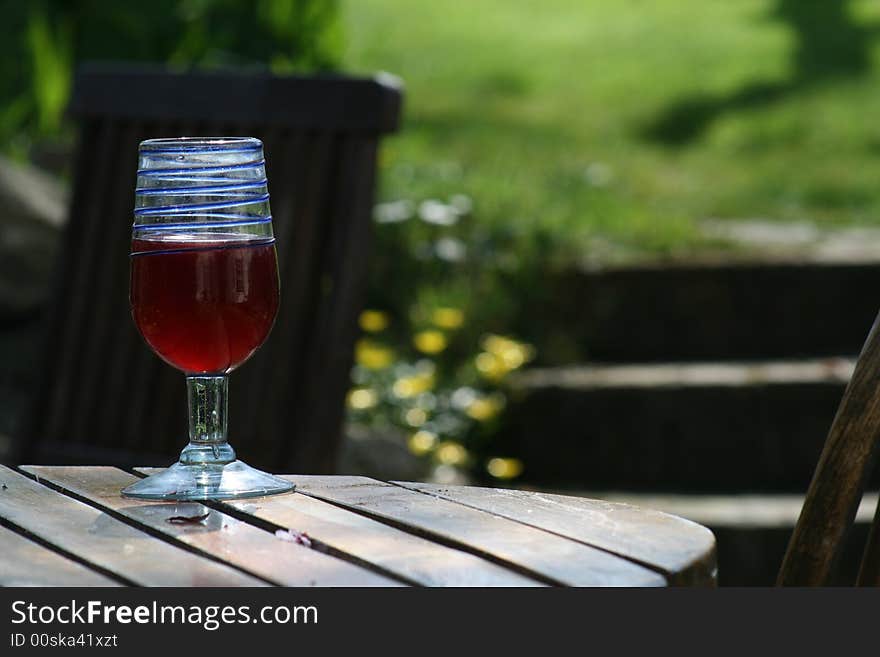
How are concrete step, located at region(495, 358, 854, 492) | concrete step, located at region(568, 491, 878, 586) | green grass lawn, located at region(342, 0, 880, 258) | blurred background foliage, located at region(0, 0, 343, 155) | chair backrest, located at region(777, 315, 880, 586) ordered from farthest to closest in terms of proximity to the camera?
blurred background foliage, located at region(0, 0, 343, 155), green grass lawn, located at region(342, 0, 880, 258), concrete step, located at region(495, 358, 854, 492), concrete step, located at region(568, 491, 878, 586), chair backrest, located at region(777, 315, 880, 586)

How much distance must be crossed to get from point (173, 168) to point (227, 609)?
1.45 feet

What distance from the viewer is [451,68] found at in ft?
25.4

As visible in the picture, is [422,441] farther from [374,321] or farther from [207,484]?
[207,484]

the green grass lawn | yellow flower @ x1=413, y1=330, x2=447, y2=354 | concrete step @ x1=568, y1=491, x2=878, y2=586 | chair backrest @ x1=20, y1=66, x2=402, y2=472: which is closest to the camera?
chair backrest @ x1=20, y1=66, x2=402, y2=472

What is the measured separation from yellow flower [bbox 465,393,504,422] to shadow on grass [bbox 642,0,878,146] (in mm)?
2572

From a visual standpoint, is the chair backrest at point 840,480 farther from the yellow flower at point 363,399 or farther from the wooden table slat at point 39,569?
the yellow flower at point 363,399

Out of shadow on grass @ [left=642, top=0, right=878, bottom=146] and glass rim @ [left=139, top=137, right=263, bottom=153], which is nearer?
glass rim @ [left=139, top=137, right=263, bottom=153]

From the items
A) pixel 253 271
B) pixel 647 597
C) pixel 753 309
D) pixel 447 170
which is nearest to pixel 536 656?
pixel 647 597

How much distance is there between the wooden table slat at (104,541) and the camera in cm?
106

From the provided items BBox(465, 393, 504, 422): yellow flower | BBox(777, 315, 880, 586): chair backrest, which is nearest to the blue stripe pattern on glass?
BBox(777, 315, 880, 586): chair backrest

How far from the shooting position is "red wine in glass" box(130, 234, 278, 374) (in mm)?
1298

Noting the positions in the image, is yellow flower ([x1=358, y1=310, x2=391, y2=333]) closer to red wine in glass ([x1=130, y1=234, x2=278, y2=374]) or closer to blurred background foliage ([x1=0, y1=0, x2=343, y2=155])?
blurred background foliage ([x1=0, y1=0, x2=343, y2=155])

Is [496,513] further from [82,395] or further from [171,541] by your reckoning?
[82,395]

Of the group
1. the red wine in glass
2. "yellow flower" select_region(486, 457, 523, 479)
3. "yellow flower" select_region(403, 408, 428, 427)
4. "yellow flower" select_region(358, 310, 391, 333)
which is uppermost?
the red wine in glass
